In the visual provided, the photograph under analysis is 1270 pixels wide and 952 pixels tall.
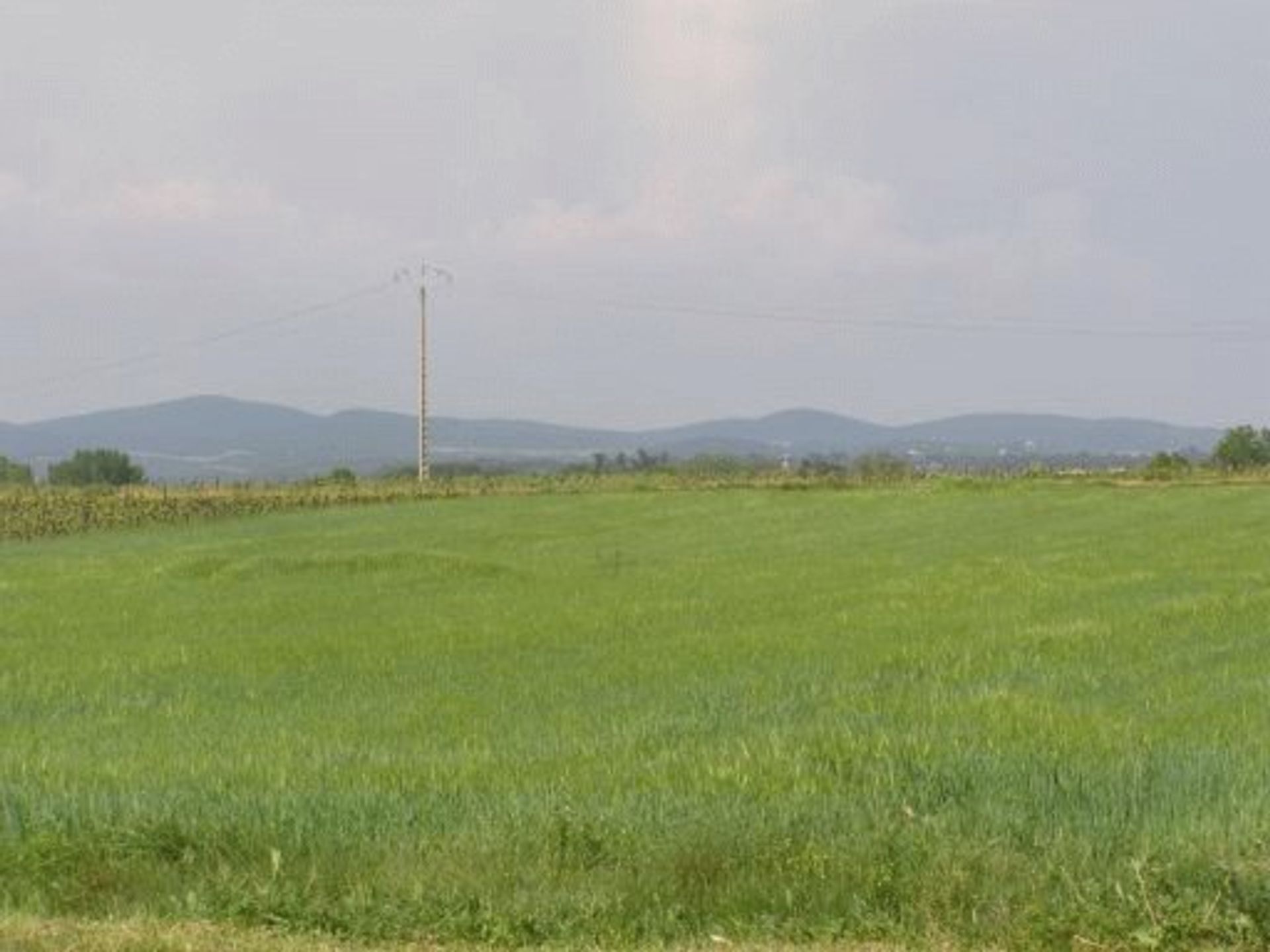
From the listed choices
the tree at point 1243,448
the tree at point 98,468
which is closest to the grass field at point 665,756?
the tree at point 1243,448

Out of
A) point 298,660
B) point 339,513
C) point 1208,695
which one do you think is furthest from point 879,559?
point 339,513

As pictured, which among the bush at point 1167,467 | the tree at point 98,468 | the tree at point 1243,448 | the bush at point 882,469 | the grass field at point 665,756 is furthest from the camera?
the tree at point 98,468

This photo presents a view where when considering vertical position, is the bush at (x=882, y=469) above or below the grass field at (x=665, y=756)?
above

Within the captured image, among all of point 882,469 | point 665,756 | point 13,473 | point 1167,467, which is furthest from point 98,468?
point 665,756

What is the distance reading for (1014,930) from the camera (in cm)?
678

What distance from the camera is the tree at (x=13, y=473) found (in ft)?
233

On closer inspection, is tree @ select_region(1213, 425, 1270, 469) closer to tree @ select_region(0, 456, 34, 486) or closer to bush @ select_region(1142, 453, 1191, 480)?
bush @ select_region(1142, 453, 1191, 480)

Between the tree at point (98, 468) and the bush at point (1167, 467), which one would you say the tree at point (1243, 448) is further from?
the tree at point (98, 468)

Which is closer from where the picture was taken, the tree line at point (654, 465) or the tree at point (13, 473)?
the tree line at point (654, 465)

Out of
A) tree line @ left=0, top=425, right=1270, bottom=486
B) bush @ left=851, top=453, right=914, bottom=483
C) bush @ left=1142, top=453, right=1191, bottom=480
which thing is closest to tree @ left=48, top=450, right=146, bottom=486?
tree line @ left=0, top=425, right=1270, bottom=486

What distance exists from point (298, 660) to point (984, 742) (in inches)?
349

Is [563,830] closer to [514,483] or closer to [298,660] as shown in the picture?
[298,660]

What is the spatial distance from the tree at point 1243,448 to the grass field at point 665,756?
153 feet

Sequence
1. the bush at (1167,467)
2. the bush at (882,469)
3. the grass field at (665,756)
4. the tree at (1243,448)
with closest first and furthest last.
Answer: the grass field at (665,756), the bush at (1167,467), the bush at (882,469), the tree at (1243,448)
